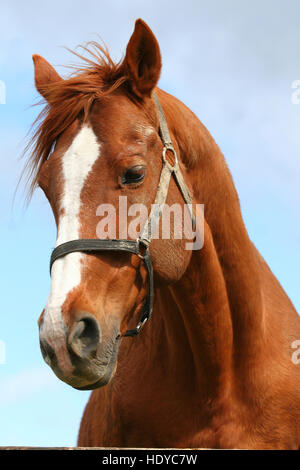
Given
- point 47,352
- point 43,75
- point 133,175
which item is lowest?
point 47,352

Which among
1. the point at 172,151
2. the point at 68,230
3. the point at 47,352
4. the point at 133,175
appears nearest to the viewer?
the point at 47,352

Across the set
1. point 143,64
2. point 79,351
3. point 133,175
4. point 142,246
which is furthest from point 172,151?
point 79,351

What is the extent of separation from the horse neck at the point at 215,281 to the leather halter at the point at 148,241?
0.21m

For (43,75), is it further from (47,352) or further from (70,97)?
(47,352)

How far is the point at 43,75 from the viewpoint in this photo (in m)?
5.18

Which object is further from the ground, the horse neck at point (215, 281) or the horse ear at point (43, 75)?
the horse ear at point (43, 75)

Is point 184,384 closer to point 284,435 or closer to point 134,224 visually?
point 284,435

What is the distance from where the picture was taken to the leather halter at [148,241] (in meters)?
3.77

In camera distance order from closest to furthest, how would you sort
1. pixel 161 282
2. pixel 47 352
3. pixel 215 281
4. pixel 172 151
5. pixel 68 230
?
pixel 47 352 → pixel 68 230 → pixel 161 282 → pixel 172 151 → pixel 215 281

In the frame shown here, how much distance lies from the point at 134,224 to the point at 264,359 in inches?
62.0
